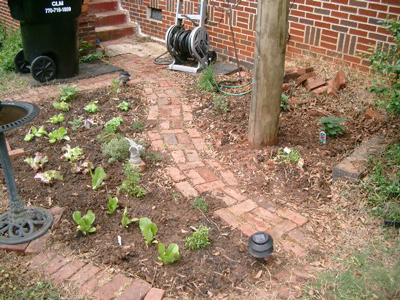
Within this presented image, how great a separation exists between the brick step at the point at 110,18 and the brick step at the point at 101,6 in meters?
0.08

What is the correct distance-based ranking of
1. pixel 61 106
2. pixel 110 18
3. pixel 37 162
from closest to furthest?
pixel 37 162
pixel 61 106
pixel 110 18

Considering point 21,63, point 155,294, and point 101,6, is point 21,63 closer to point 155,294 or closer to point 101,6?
point 101,6

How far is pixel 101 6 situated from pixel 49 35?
9.19 feet

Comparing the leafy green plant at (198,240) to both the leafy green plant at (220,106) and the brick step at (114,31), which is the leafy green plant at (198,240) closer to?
the leafy green plant at (220,106)

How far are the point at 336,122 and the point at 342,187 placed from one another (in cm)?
79

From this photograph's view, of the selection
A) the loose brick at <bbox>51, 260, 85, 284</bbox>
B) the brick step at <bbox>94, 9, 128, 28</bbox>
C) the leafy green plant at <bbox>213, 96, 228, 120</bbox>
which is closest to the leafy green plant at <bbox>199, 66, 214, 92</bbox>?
the leafy green plant at <bbox>213, 96, 228, 120</bbox>

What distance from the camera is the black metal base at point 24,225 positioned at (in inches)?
112

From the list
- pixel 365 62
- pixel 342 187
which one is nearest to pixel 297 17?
pixel 365 62

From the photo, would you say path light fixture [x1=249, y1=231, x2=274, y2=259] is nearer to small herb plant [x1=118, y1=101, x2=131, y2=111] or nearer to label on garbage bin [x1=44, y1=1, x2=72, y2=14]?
small herb plant [x1=118, y1=101, x2=131, y2=111]

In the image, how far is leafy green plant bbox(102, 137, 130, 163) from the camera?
146 inches

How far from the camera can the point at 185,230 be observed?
292 cm

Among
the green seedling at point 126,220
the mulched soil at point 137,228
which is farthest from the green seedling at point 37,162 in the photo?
the green seedling at point 126,220

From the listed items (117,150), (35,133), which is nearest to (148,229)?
(117,150)

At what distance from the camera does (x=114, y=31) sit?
7.64 m
